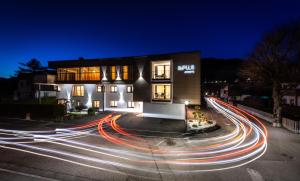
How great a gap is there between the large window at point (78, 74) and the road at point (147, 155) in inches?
583

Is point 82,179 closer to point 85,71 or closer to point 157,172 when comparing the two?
point 157,172

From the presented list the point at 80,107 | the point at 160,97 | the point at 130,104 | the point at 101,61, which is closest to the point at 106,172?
the point at 160,97

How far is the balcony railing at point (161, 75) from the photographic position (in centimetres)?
2502

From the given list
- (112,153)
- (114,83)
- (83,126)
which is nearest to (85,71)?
(114,83)

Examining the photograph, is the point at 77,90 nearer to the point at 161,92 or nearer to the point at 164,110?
the point at 161,92

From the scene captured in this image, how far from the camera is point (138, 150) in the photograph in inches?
480

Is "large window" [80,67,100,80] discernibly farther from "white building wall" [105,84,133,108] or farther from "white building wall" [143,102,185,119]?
"white building wall" [143,102,185,119]

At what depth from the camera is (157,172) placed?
29.3 feet

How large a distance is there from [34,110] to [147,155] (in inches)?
858

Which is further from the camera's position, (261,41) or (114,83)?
(114,83)

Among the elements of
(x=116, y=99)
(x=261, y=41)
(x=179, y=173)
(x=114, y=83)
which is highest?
(x=261, y=41)

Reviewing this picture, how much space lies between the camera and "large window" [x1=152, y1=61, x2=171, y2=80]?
25109mm

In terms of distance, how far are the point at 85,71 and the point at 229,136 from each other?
25248 mm

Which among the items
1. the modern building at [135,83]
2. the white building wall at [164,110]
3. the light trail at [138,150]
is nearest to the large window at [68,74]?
the modern building at [135,83]
